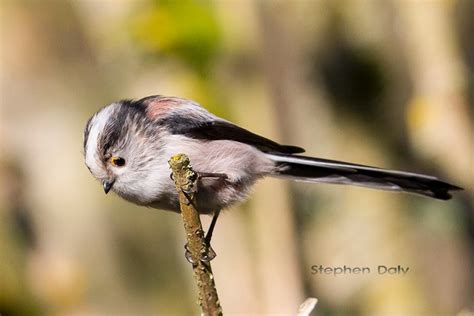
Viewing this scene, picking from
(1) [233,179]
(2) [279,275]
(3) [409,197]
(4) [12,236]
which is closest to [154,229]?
(4) [12,236]

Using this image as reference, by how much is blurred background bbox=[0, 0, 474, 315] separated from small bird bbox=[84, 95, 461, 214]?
2.53 ft

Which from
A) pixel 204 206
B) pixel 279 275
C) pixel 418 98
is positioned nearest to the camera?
pixel 204 206

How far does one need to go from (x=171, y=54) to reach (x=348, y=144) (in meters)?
0.98

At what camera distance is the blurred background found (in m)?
3.91

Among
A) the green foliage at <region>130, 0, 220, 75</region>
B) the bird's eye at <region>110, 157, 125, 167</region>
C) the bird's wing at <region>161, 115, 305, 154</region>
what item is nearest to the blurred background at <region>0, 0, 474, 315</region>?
the green foliage at <region>130, 0, 220, 75</region>

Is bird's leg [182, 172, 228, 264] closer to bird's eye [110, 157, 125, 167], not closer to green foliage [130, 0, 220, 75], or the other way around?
bird's eye [110, 157, 125, 167]

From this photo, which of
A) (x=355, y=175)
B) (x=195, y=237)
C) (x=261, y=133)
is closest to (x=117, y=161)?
(x=195, y=237)

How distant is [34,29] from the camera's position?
180 inches

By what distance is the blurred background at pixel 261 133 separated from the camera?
12.8 ft

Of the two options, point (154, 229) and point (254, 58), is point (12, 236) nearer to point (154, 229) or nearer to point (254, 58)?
point (154, 229)

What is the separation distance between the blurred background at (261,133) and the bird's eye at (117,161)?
107cm

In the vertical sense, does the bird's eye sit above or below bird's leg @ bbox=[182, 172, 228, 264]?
above

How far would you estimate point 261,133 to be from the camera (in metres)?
3.82

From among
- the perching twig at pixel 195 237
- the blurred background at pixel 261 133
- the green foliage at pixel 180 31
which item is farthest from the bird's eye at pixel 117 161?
the green foliage at pixel 180 31
